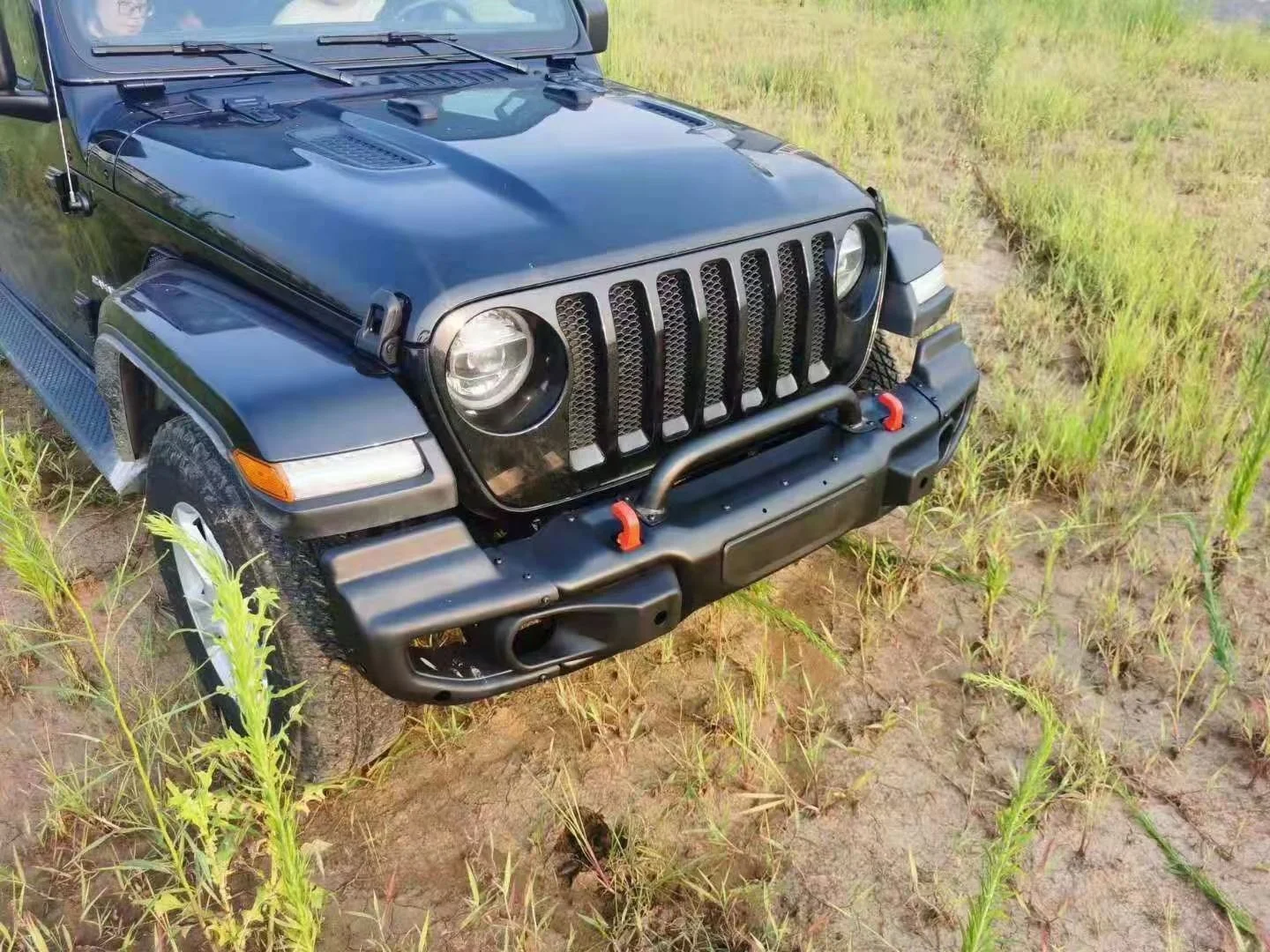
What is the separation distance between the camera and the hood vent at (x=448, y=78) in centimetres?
251

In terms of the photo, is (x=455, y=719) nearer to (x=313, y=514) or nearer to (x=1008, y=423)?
(x=313, y=514)

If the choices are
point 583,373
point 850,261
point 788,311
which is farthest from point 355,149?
point 850,261

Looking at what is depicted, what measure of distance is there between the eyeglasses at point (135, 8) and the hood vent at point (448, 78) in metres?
0.58

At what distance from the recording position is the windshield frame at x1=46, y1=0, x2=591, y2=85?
90.1 inches

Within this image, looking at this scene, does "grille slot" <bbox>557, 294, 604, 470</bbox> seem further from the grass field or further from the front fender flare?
the grass field

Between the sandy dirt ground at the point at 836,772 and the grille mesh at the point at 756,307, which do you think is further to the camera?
the grille mesh at the point at 756,307

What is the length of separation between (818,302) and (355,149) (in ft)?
3.30

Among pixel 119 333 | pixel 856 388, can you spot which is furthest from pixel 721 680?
pixel 119 333

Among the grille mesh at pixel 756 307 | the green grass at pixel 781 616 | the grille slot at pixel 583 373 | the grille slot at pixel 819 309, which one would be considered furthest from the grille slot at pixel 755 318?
the green grass at pixel 781 616

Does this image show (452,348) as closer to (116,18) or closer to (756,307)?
(756,307)

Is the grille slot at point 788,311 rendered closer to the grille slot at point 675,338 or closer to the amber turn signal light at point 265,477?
the grille slot at point 675,338

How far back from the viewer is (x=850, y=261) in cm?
221

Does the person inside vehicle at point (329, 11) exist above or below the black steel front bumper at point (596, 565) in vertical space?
above

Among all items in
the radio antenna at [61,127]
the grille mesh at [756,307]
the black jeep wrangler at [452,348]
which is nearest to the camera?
the black jeep wrangler at [452,348]
